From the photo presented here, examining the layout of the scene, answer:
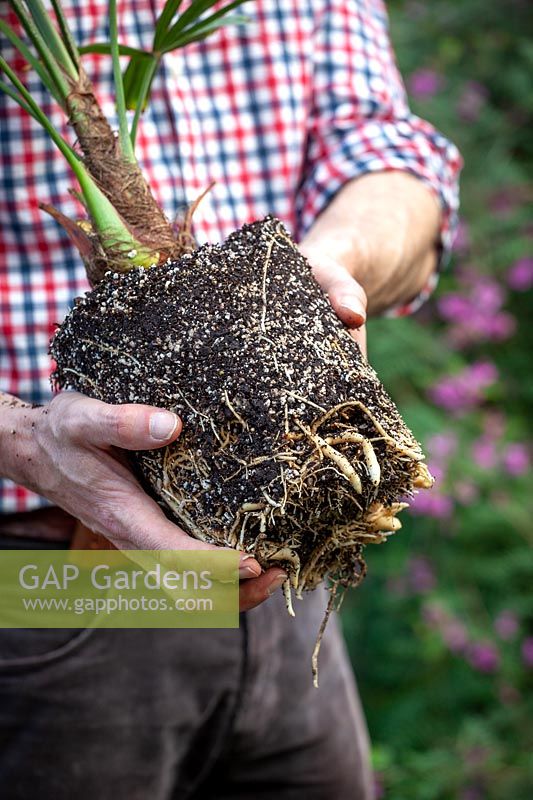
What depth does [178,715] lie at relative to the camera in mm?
1074

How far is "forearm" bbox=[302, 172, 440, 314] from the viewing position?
105 cm

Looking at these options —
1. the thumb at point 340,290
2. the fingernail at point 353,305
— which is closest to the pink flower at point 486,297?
the thumb at point 340,290

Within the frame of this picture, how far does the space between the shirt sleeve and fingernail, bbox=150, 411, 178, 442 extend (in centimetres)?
53

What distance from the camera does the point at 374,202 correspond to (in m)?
1.14

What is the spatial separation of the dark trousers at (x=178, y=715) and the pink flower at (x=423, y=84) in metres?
1.52

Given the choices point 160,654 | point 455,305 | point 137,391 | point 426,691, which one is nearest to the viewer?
point 137,391

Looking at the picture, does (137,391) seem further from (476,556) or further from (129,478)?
(476,556)

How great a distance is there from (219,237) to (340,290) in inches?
11.5

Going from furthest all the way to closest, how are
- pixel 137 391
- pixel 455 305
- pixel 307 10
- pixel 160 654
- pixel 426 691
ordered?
pixel 455 305 < pixel 426 691 < pixel 307 10 < pixel 160 654 < pixel 137 391

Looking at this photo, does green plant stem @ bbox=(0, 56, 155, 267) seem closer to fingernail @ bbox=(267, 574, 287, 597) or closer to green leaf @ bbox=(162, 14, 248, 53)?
green leaf @ bbox=(162, 14, 248, 53)

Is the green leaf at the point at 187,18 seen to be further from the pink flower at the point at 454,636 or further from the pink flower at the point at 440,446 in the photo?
the pink flower at the point at 454,636

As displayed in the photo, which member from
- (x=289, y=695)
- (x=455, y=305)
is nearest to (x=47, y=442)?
(x=289, y=695)

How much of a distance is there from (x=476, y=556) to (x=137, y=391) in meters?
1.30

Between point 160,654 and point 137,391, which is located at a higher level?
point 137,391
